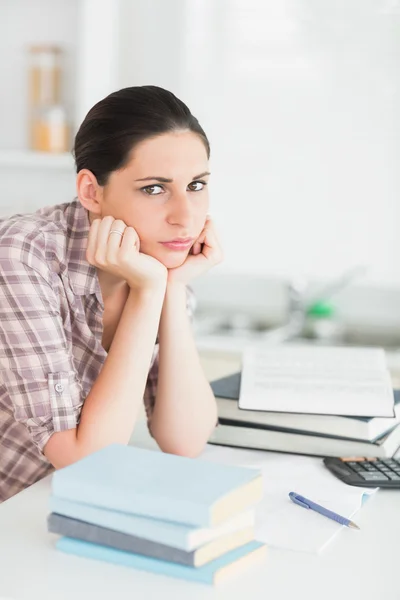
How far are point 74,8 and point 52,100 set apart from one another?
1.12 ft

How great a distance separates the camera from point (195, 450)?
1.60 metres

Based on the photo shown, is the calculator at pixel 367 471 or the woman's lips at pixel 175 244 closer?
the calculator at pixel 367 471

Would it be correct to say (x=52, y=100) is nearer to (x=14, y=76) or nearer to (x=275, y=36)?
(x=14, y=76)

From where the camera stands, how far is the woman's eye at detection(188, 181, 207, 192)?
62.2 inches

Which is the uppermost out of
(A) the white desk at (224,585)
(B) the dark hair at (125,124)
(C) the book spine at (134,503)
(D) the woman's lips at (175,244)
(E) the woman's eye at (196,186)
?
(B) the dark hair at (125,124)

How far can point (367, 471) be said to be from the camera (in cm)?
144

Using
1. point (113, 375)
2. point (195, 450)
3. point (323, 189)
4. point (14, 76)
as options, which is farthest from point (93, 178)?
point (14, 76)

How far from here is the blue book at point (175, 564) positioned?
103cm

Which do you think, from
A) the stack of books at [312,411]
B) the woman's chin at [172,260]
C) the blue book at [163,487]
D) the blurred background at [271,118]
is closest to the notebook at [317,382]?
the stack of books at [312,411]

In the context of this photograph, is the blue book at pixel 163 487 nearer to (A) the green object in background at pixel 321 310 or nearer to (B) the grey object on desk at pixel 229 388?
(B) the grey object on desk at pixel 229 388

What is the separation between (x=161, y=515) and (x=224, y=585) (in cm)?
11

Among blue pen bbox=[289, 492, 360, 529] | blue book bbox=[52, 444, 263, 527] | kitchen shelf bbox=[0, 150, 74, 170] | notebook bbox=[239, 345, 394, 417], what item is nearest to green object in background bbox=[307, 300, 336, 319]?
kitchen shelf bbox=[0, 150, 74, 170]

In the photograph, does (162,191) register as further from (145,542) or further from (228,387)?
(145,542)

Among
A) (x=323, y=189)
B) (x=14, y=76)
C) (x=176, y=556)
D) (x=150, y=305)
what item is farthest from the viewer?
(x=14, y=76)
